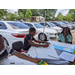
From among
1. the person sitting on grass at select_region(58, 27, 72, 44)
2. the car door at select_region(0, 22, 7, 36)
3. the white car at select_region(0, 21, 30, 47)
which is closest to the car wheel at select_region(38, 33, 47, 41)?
the white car at select_region(0, 21, 30, 47)

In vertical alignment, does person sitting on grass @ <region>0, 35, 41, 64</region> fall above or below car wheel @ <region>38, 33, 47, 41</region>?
above

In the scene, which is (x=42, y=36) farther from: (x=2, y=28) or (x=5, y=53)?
(x=5, y=53)

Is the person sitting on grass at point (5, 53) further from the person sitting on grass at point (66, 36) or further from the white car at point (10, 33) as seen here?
the person sitting on grass at point (66, 36)

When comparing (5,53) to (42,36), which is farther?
(42,36)

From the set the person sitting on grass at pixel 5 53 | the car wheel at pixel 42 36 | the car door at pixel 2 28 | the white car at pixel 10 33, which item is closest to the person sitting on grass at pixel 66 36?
the white car at pixel 10 33

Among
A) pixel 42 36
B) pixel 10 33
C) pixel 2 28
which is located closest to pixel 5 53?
pixel 10 33

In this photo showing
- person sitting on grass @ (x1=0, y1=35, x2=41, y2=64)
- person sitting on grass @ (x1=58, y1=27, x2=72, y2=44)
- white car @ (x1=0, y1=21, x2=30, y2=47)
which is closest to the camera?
person sitting on grass @ (x1=0, y1=35, x2=41, y2=64)

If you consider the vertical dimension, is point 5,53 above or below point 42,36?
above

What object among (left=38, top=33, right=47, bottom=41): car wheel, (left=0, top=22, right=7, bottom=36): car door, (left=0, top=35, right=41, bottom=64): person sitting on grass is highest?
(left=0, top=22, right=7, bottom=36): car door

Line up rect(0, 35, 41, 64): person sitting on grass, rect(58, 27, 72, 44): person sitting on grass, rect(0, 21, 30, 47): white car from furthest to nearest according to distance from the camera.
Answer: rect(0, 21, 30, 47): white car
rect(58, 27, 72, 44): person sitting on grass
rect(0, 35, 41, 64): person sitting on grass

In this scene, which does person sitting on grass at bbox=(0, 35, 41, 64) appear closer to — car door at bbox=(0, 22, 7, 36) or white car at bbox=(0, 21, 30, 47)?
white car at bbox=(0, 21, 30, 47)
